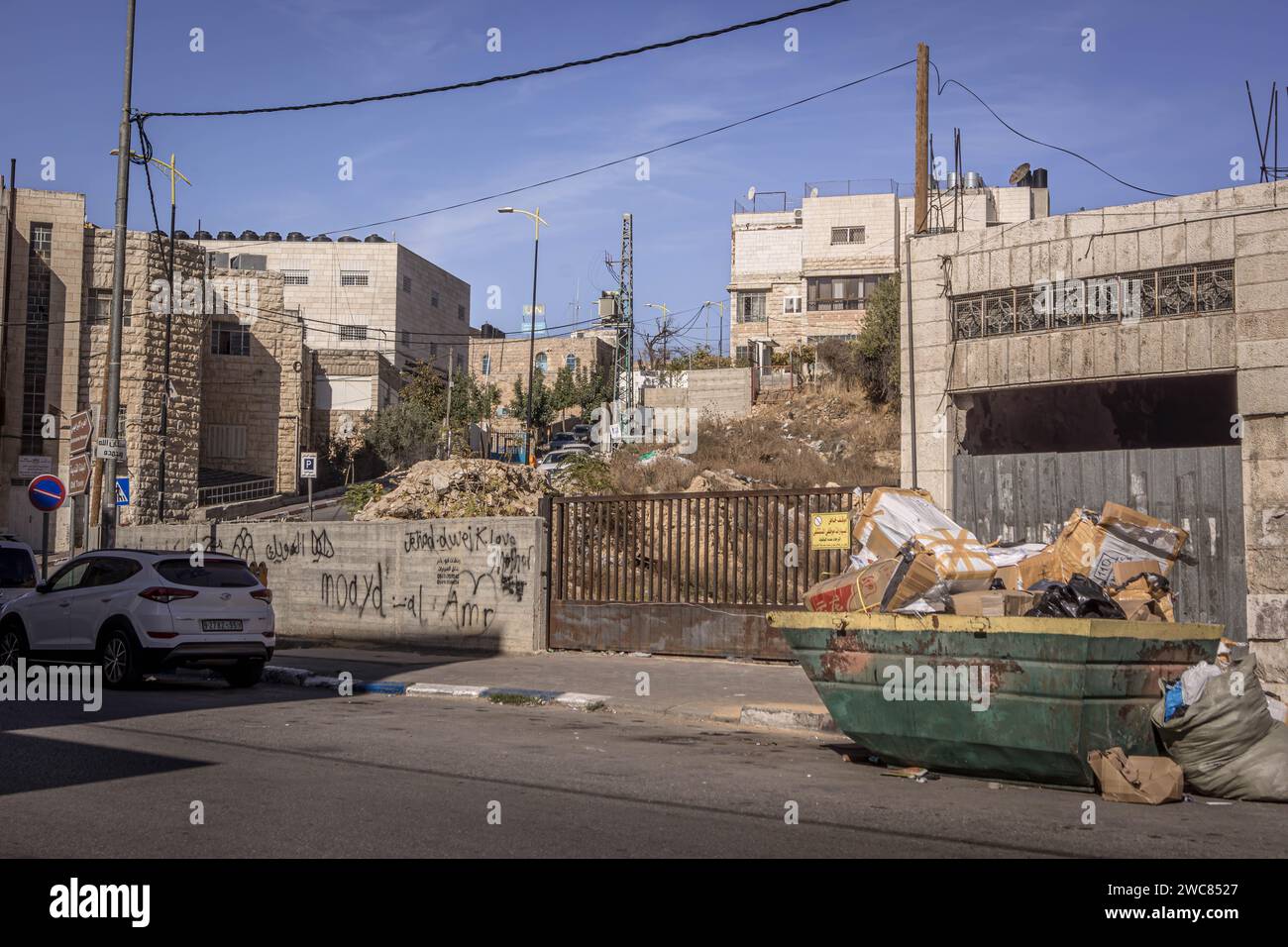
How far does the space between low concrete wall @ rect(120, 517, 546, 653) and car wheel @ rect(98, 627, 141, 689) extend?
620 centimetres

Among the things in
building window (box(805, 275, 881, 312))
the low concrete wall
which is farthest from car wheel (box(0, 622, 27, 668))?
building window (box(805, 275, 881, 312))

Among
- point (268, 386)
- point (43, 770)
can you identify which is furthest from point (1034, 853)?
point (268, 386)

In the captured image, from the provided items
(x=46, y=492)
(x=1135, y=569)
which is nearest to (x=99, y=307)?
(x=46, y=492)

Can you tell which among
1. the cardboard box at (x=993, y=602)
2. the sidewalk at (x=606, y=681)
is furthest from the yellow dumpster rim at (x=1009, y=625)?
the sidewalk at (x=606, y=681)

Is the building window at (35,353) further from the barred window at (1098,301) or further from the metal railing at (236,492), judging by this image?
the barred window at (1098,301)

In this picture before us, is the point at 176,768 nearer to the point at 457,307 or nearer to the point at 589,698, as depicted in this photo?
the point at 589,698

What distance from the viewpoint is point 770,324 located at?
60594 mm

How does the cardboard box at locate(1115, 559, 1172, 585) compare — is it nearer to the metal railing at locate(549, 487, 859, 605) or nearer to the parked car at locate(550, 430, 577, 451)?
the metal railing at locate(549, 487, 859, 605)

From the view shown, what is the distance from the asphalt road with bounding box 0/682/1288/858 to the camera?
6.23 metres

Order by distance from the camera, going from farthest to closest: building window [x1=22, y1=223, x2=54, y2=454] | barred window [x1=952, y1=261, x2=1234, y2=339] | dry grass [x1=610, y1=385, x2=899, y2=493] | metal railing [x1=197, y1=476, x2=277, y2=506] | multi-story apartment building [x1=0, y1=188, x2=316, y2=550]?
metal railing [x1=197, y1=476, x2=277, y2=506] < building window [x1=22, y1=223, x2=54, y2=454] < multi-story apartment building [x1=0, y1=188, x2=316, y2=550] < dry grass [x1=610, y1=385, x2=899, y2=493] < barred window [x1=952, y1=261, x2=1234, y2=339]

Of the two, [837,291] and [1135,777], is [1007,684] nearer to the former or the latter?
[1135,777]

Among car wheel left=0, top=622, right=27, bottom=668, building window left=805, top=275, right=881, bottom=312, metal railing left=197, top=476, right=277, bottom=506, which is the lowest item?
car wheel left=0, top=622, right=27, bottom=668

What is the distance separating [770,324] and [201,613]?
4903cm
